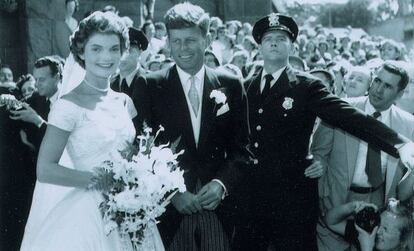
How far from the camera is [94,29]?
306cm

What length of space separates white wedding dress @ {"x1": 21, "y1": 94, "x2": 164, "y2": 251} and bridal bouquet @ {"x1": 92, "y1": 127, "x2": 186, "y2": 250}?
100 millimetres

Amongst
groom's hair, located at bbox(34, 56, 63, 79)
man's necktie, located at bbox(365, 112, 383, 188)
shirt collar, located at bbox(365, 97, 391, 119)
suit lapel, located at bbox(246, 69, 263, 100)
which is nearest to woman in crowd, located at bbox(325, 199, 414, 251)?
man's necktie, located at bbox(365, 112, 383, 188)

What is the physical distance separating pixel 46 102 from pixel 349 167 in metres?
2.66

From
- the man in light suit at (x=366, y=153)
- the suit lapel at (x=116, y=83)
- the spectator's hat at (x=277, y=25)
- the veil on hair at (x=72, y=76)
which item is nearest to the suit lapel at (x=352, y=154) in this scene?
the man in light suit at (x=366, y=153)

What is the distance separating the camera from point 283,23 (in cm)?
408

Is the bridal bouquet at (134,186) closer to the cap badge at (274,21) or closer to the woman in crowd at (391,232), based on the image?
the cap badge at (274,21)

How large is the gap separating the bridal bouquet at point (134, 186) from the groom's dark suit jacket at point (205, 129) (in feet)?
1.65

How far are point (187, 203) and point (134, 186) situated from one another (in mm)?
571

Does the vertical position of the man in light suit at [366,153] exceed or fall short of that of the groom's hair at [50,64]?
it falls short

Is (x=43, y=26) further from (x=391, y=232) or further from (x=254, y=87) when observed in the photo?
(x=391, y=232)

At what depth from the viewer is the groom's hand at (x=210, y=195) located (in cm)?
336

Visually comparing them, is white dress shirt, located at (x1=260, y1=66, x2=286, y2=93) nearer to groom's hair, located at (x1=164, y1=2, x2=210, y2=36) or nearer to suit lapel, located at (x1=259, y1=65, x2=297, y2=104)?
suit lapel, located at (x1=259, y1=65, x2=297, y2=104)

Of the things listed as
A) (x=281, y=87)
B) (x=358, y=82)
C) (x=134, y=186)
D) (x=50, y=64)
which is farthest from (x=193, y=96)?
(x=358, y=82)

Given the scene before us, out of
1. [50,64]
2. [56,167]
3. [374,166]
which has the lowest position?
[374,166]
